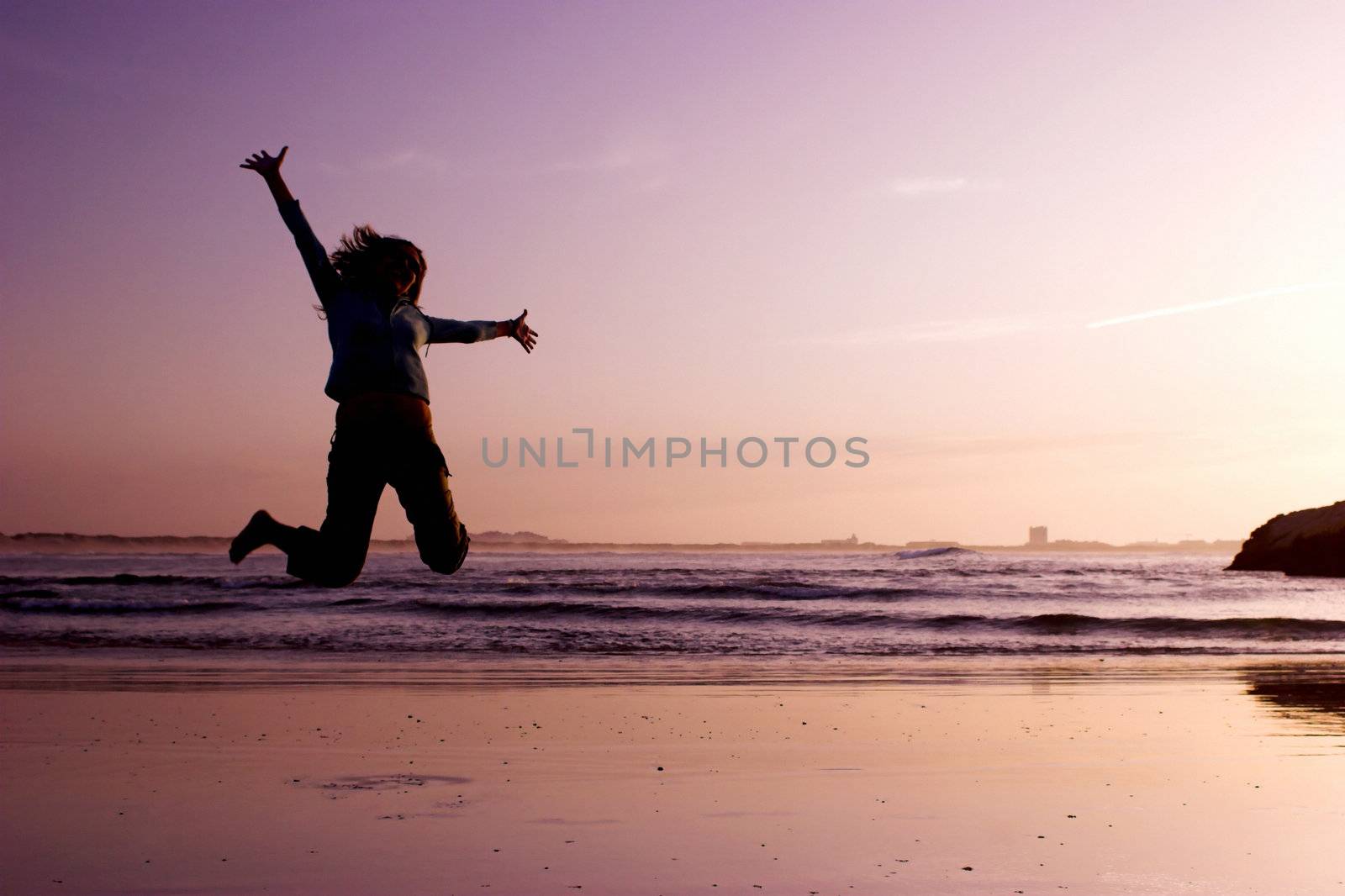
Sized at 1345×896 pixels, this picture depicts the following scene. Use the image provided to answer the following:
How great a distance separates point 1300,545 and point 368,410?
151 feet

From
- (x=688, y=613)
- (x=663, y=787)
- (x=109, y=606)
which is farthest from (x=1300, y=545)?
(x=663, y=787)

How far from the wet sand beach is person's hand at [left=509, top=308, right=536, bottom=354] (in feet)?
8.06

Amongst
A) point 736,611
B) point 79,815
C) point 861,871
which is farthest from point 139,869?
point 736,611

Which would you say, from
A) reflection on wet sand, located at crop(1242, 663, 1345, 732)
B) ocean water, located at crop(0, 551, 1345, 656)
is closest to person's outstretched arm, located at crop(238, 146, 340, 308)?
reflection on wet sand, located at crop(1242, 663, 1345, 732)

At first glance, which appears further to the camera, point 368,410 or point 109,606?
point 109,606

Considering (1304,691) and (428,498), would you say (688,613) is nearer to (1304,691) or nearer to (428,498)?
(1304,691)

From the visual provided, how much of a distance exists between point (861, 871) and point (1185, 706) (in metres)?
6.66

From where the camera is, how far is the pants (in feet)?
14.5

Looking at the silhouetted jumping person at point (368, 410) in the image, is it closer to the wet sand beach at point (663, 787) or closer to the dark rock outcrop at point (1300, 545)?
the wet sand beach at point (663, 787)

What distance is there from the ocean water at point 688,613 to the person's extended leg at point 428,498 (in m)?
12.1

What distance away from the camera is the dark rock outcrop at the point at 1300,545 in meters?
40.2

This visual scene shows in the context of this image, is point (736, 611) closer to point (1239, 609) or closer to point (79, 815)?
point (1239, 609)

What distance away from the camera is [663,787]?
6.90 meters

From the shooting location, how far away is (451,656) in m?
15.3
